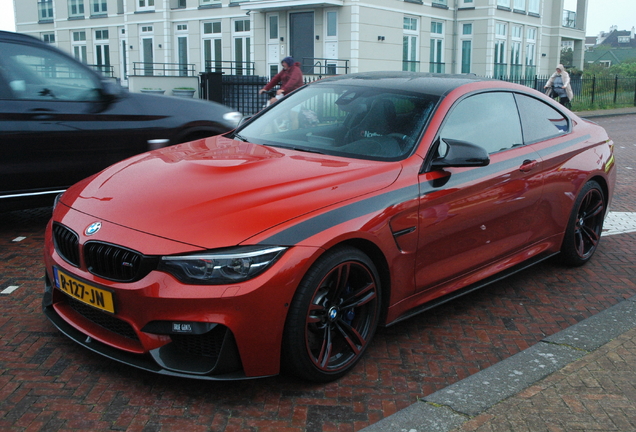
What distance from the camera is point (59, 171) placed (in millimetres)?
6051

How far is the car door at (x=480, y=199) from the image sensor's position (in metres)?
3.92

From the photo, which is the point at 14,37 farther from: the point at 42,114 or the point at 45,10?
the point at 45,10

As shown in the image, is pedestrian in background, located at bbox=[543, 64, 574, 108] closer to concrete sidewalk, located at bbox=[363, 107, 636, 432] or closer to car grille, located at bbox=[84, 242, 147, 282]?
concrete sidewalk, located at bbox=[363, 107, 636, 432]

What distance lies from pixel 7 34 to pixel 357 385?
460cm

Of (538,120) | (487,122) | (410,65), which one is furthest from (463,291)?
(410,65)

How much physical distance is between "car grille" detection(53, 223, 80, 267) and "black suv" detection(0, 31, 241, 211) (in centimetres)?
246

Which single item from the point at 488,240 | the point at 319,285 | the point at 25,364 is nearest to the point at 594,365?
the point at 488,240

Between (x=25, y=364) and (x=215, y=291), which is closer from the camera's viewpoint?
(x=215, y=291)

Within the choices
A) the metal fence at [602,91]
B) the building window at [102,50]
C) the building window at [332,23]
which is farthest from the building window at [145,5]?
the metal fence at [602,91]

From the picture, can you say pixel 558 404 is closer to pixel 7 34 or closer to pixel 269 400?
pixel 269 400

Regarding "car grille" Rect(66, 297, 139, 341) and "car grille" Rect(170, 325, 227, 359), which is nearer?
"car grille" Rect(170, 325, 227, 359)

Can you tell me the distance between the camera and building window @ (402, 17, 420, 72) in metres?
34.4

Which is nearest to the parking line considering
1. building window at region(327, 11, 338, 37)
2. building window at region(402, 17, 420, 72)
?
building window at region(327, 11, 338, 37)

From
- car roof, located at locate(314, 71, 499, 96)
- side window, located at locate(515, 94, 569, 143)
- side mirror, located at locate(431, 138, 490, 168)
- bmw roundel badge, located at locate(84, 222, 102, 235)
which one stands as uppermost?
car roof, located at locate(314, 71, 499, 96)
